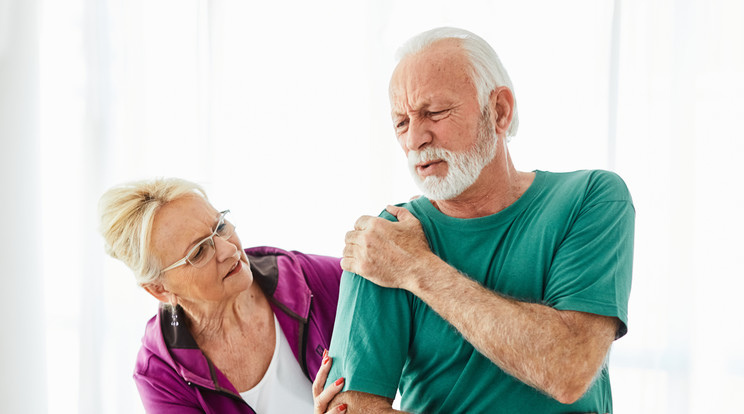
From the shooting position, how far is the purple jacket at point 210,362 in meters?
1.84

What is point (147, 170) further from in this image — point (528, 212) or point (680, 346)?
point (680, 346)

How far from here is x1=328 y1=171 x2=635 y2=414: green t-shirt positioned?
119cm

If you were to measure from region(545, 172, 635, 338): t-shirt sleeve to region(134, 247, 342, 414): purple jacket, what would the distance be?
3.17 ft

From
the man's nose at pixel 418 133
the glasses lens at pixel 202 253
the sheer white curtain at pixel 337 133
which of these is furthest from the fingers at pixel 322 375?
the sheer white curtain at pixel 337 133

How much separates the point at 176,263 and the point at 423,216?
87 cm

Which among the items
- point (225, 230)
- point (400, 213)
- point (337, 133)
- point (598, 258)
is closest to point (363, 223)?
point (400, 213)

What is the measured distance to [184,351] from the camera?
6.15ft

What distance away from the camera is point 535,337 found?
→ 3.64 feet

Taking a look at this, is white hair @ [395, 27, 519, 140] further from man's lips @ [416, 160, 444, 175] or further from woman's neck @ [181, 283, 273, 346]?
woman's neck @ [181, 283, 273, 346]

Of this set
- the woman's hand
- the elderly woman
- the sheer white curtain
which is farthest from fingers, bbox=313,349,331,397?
the sheer white curtain

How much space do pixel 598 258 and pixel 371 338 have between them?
506mm

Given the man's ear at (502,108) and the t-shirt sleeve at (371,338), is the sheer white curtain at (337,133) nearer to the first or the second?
the man's ear at (502,108)

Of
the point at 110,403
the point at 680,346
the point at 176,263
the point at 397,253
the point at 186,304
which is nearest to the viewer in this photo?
the point at 397,253

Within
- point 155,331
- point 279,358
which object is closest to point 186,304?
point 155,331
